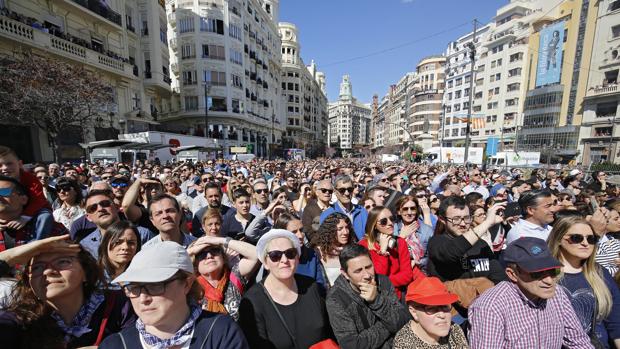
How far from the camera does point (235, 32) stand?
36.8 m

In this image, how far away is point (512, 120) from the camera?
5288cm

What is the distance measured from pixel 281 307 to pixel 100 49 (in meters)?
25.1

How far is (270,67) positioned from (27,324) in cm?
5453

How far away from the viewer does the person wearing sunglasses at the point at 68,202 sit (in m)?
4.20

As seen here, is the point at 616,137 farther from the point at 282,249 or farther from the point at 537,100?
the point at 282,249

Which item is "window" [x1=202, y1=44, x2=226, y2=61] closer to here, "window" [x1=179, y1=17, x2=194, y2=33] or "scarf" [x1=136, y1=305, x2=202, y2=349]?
"window" [x1=179, y1=17, x2=194, y2=33]

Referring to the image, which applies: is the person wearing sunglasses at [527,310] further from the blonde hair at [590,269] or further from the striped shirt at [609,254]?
the striped shirt at [609,254]

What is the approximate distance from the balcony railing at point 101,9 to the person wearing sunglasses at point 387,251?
80.2 feet

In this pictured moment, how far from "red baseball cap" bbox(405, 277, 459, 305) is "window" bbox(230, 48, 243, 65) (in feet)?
131

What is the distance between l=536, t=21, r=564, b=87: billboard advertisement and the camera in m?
42.7

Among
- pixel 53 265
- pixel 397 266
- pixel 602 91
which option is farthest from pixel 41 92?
pixel 602 91

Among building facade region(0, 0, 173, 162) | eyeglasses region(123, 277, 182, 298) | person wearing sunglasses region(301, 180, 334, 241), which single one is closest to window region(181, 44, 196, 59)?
building facade region(0, 0, 173, 162)

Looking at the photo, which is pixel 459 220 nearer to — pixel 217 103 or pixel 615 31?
pixel 217 103

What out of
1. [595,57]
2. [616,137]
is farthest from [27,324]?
[595,57]
